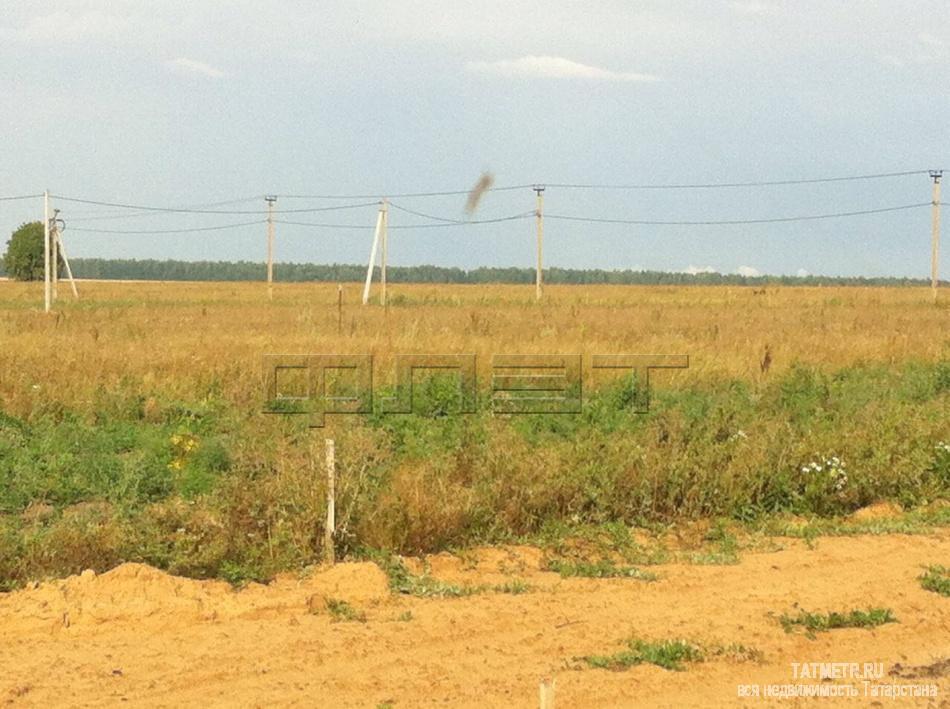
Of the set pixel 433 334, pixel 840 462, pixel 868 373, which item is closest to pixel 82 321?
pixel 433 334

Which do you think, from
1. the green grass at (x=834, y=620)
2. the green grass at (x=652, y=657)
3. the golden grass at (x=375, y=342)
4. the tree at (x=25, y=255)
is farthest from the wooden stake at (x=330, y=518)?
the tree at (x=25, y=255)

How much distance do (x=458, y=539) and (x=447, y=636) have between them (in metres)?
1.83

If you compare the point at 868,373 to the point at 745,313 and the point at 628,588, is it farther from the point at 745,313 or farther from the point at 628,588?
the point at 745,313

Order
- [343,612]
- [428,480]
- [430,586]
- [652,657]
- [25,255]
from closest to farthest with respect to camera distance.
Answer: [652,657] < [343,612] < [430,586] < [428,480] < [25,255]

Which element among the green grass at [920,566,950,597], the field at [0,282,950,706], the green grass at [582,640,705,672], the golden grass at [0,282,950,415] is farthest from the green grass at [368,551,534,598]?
the golden grass at [0,282,950,415]

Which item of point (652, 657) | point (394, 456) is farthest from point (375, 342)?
point (652, 657)

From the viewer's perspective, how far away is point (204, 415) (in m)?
10.6

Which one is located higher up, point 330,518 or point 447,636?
point 330,518

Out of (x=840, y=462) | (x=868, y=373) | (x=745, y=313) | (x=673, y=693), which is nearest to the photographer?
(x=673, y=693)

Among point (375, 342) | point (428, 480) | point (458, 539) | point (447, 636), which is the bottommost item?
point (447, 636)

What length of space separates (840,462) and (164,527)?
5474mm

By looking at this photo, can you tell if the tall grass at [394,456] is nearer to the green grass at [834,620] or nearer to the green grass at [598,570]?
the green grass at [598,570]

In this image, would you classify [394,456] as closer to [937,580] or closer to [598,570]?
[598,570]

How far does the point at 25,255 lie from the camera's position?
7381 centimetres
